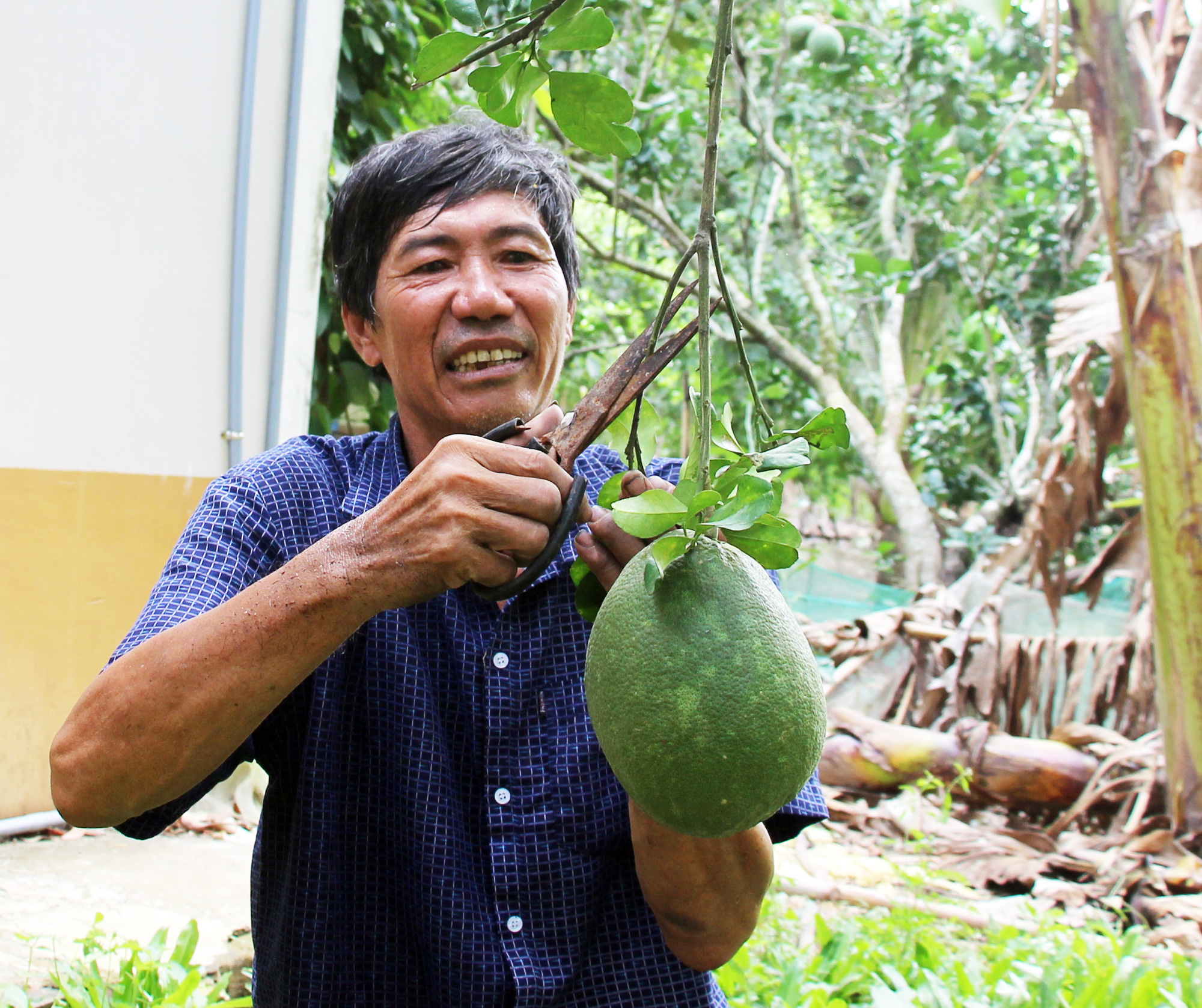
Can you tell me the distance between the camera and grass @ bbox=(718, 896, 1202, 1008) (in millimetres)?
1985

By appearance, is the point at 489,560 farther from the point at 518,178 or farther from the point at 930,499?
the point at 930,499

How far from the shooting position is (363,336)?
1626 millimetres

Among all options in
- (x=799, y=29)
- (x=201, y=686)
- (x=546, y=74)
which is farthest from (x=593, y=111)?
(x=799, y=29)

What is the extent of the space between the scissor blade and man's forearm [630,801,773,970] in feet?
1.50

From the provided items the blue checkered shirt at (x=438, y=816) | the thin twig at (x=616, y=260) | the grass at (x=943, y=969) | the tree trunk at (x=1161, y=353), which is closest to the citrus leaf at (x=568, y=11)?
the blue checkered shirt at (x=438, y=816)

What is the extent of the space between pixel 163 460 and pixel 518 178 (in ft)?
6.37

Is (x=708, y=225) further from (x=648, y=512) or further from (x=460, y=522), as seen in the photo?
(x=460, y=522)

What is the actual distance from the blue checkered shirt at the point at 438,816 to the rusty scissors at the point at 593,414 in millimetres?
409

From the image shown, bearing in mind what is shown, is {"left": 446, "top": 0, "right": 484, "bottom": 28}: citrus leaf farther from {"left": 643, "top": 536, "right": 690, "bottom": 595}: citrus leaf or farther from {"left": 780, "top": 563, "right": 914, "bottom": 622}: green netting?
{"left": 780, "top": 563, "right": 914, "bottom": 622}: green netting

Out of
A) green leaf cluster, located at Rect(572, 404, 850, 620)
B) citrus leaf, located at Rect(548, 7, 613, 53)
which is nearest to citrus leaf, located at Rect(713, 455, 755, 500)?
green leaf cluster, located at Rect(572, 404, 850, 620)

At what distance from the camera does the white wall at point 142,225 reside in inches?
107

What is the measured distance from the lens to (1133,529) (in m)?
3.71

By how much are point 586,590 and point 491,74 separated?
44cm

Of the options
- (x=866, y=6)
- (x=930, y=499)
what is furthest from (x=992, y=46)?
(x=930, y=499)
